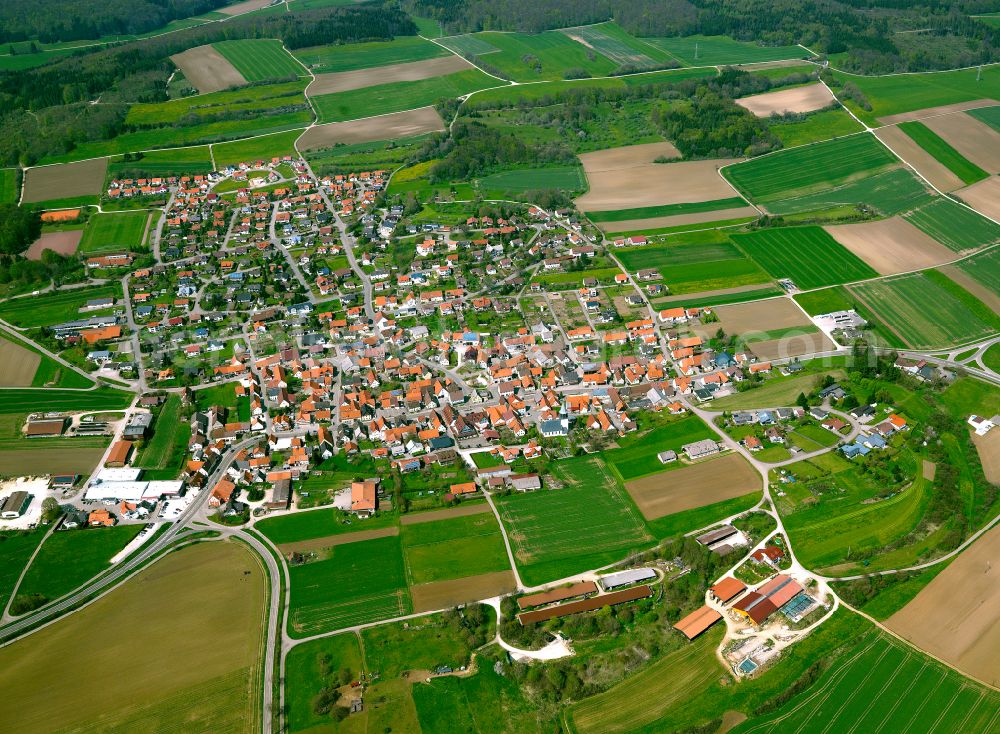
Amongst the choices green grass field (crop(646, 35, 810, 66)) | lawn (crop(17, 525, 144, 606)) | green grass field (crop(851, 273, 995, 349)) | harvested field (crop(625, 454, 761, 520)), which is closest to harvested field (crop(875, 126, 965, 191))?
green grass field (crop(851, 273, 995, 349))

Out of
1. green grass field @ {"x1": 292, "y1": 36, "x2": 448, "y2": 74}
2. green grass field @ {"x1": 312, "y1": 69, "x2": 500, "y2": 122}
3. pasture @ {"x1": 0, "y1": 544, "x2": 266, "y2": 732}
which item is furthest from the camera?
green grass field @ {"x1": 292, "y1": 36, "x2": 448, "y2": 74}

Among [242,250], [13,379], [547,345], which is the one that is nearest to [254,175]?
[242,250]

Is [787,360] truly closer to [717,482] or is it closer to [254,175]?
[717,482]

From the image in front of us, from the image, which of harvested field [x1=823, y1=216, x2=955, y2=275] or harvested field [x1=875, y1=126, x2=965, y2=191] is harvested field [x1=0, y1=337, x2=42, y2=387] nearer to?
harvested field [x1=823, y1=216, x2=955, y2=275]

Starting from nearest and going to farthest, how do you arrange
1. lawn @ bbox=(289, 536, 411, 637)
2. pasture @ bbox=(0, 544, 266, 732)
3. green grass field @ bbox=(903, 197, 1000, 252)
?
pasture @ bbox=(0, 544, 266, 732), lawn @ bbox=(289, 536, 411, 637), green grass field @ bbox=(903, 197, 1000, 252)

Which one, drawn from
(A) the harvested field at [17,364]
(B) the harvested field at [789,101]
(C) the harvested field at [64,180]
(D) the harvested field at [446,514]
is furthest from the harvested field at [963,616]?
(C) the harvested field at [64,180]

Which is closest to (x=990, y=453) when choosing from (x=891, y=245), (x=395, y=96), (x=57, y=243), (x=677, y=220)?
(x=891, y=245)

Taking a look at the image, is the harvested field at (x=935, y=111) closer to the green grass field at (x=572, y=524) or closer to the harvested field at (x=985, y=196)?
the harvested field at (x=985, y=196)
